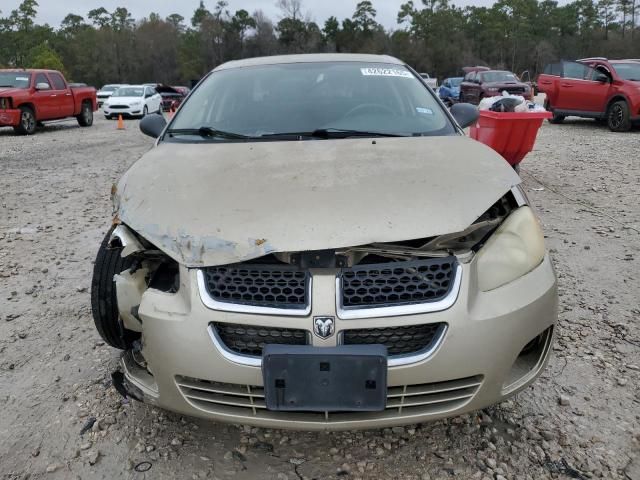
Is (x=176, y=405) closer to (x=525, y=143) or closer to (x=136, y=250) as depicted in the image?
(x=136, y=250)

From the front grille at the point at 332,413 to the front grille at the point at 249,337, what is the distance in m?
0.13

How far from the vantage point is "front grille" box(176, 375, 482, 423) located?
1837mm

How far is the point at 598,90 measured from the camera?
1224cm

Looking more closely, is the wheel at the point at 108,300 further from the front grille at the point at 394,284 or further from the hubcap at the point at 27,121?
the hubcap at the point at 27,121

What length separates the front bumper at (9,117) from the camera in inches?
528

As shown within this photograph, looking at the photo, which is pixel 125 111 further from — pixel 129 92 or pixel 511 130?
pixel 511 130

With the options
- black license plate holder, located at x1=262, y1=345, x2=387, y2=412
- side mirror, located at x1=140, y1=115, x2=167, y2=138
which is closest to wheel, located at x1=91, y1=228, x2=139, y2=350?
black license plate holder, located at x1=262, y1=345, x2=387, y2=412

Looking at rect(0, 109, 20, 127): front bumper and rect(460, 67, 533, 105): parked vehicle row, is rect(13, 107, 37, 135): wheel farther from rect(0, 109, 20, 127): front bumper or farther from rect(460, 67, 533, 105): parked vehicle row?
rect(460, 67, 533, 105): parked vehicle row

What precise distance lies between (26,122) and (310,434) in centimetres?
1452

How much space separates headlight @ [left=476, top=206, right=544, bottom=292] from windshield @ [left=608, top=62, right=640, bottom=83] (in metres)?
11.8

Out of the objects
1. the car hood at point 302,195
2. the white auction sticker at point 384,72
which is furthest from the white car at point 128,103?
the car hood at point 302,195

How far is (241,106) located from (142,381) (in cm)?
181

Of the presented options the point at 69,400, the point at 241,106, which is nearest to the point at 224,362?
the point at 69,400

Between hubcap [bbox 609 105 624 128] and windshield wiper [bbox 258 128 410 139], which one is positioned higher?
windshield wiper [bbox 258 128 410 139]
